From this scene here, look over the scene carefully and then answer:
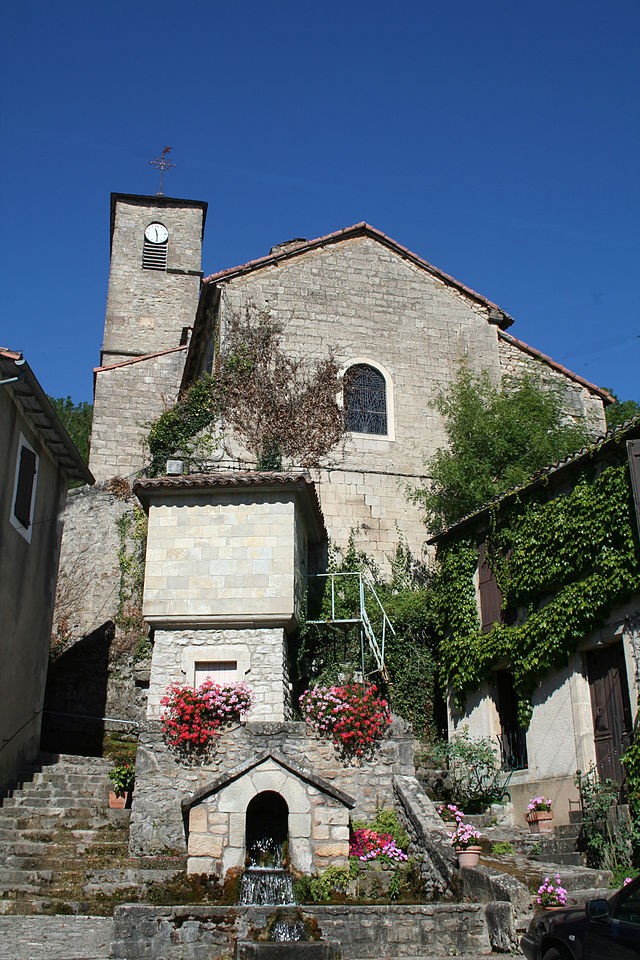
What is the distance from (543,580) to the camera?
14.2m

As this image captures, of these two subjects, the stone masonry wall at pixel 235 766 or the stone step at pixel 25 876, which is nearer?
the stone step at pixel 25 876

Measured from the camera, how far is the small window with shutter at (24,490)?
14656mm

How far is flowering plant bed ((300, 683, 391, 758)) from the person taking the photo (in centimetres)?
1246

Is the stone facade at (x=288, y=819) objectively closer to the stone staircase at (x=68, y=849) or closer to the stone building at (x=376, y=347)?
the stone staircase at (x=68, y=849)

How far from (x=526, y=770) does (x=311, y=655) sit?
4.32 m

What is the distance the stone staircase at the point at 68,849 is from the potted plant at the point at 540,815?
5.31 meters

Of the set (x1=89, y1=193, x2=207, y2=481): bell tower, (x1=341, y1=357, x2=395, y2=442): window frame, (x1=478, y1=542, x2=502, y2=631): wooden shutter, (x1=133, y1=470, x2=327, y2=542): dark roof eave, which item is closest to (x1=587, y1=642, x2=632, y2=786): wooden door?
(x1=478, y1=542, x2=502, y2=631): wooden shutter

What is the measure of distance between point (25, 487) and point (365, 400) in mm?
8187

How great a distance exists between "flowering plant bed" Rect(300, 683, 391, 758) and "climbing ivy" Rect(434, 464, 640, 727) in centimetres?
304

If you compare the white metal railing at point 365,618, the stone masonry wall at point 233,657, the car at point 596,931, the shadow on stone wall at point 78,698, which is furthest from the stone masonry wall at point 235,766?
the shadow on stone wall at point 78,698

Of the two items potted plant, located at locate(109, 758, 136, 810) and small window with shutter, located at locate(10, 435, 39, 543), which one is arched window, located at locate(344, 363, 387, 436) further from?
potted plant, located at locate(109, 758, 136, 810)

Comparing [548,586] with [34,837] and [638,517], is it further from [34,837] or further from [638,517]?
[34,837]

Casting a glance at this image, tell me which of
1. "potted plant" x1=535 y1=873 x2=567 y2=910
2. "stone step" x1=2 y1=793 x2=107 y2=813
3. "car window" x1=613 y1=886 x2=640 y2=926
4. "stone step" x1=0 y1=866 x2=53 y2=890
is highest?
"stone step" x1=2 y1=793 x2=107 y2=813

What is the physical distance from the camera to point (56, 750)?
684 inches
